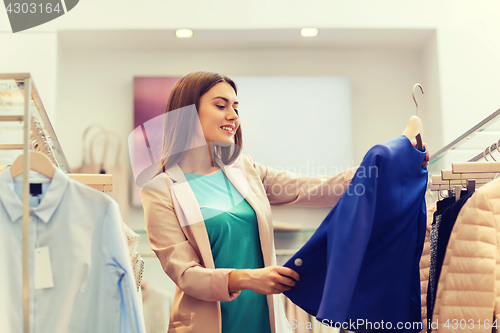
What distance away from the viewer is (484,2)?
2734 mm

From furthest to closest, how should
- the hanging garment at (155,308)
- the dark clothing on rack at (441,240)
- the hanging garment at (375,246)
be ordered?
the hanging garment at (155,308) < the dark clothing on rack at (441,240) < the hanging garment at (375,246)

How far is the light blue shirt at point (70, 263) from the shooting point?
1.01 metres

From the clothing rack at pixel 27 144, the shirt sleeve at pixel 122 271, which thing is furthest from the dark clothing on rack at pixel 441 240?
the clothing rack at pixel 27 144

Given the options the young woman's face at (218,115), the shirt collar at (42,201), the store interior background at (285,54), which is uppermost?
the store interior background at (285,54)

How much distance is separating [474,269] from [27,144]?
1.07 meters

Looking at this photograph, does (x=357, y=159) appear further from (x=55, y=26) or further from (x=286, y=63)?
(x=55, y=26)

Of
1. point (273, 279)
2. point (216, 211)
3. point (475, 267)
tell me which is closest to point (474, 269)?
point (475, 267)

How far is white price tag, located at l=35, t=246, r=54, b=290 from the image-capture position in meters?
1.01

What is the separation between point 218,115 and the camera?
4.39 ft

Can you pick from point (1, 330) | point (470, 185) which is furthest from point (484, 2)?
point (1, 330)

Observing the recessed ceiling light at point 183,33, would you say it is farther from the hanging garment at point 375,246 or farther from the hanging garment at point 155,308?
the hanging garment at point 375,246

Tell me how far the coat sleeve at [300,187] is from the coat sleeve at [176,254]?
1.05ft

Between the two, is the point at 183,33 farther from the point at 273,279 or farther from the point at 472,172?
the point at 273,279

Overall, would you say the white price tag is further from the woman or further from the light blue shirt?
the woman
